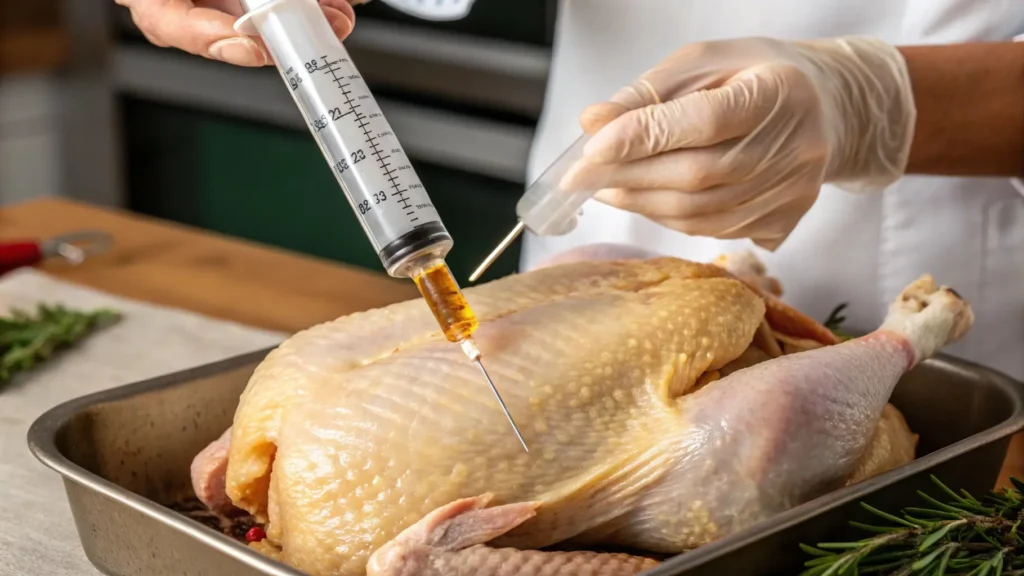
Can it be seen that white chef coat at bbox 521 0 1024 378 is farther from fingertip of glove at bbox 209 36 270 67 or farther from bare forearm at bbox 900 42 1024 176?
fingertip of glove at bbox 209 36 270 67

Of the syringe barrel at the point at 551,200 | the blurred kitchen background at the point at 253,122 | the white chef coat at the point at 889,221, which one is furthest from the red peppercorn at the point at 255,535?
the blurred kitchen background at the point at 253,122

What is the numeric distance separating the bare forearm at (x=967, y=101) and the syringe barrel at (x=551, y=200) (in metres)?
0.50

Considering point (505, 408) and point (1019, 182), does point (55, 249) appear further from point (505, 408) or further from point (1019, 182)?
point (1019, 182)

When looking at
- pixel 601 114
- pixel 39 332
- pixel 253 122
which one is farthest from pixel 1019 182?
pixel 253 122

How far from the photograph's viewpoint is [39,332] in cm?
143

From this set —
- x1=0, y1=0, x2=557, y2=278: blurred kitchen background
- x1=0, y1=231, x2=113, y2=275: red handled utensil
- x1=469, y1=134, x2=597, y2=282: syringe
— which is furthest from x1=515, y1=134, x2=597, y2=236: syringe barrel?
x1=0, y1=0, x2=557, y2=278: blurred kitchen background

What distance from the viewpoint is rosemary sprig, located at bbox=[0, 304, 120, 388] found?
4.50ft

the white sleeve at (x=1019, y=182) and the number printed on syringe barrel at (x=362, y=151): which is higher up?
the number printed on syringe barrel at (x=362, y=151)

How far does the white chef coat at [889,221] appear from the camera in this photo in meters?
1.46

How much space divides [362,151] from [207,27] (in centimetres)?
23

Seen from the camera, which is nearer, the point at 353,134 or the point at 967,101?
the point at 353,134

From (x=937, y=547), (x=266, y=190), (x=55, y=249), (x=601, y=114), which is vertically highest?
(x=601, y=114)

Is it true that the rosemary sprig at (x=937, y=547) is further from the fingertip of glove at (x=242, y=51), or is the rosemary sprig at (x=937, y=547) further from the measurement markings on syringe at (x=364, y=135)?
the fingertip of glove at (x=242, y=51)

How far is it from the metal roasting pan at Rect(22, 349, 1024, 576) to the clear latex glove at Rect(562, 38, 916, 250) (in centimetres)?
26
